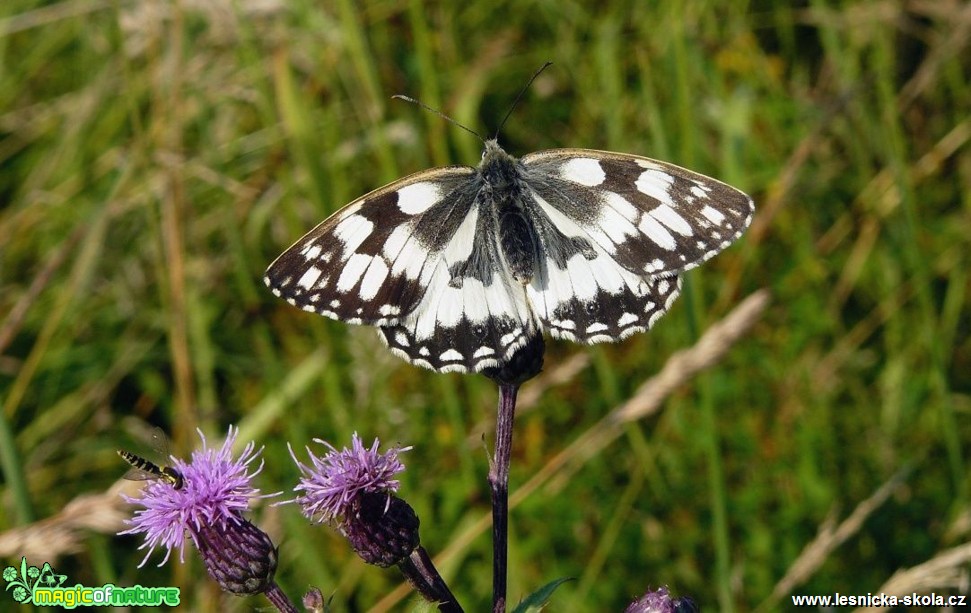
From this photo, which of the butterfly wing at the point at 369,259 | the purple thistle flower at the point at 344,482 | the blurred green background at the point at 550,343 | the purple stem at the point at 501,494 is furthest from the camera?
the blurred green background at the point at 550,343

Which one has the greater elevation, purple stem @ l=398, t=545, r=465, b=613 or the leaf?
purple stem @ l=398, t=545, r=465, b=613

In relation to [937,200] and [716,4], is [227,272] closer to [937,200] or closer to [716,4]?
[716,4]

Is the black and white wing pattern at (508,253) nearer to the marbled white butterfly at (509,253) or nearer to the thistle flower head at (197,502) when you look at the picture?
the marbled white butterfly at (509,253)

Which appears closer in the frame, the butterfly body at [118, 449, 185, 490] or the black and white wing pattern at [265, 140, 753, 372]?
the butterfly body at [118, 449, 185, 490]

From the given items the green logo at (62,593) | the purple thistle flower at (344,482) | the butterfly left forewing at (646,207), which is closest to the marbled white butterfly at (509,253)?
the butterfly left forewing at (646,207)

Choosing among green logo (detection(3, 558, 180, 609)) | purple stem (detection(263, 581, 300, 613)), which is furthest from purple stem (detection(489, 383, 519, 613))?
green logo (detection(3, 558, 180, 609))

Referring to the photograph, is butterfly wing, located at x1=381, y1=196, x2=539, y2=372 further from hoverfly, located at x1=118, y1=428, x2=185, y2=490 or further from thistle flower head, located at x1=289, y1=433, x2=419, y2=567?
hoverfly, located at x1=118, y1=428, x2=185, y2=490

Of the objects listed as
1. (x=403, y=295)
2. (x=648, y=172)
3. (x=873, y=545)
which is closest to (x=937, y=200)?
(x=873, y=545)
